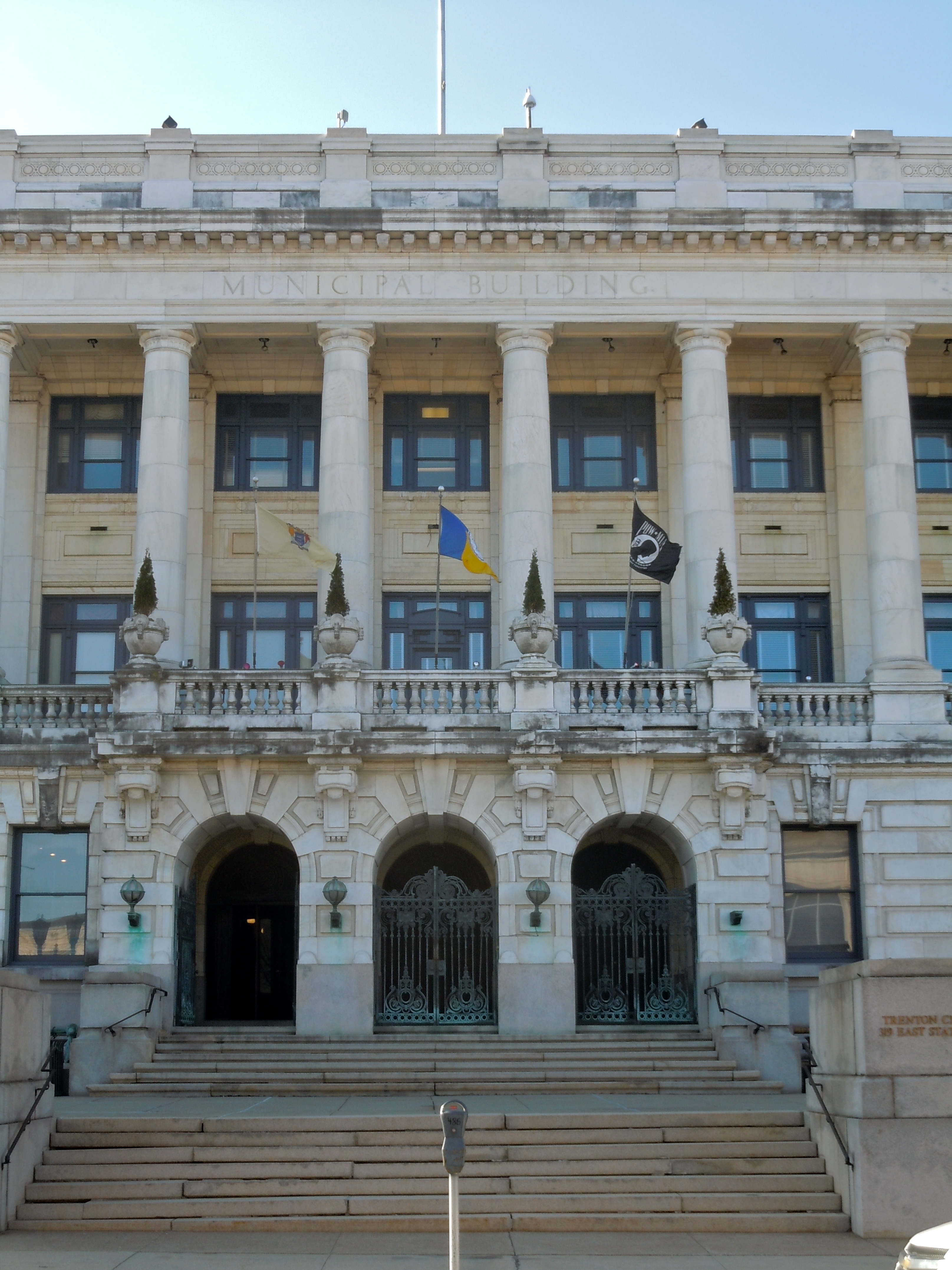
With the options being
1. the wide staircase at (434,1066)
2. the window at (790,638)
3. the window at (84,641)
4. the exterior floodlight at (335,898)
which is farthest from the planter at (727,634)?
the window at (84,641)

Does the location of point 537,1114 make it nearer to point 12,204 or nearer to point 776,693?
point 776,693

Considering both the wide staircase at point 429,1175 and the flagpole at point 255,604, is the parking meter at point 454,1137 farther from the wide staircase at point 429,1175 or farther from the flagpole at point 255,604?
the flagpole at point 255,604

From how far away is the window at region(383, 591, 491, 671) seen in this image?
3706 cm

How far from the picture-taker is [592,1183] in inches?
792

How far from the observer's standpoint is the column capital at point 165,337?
3534cm

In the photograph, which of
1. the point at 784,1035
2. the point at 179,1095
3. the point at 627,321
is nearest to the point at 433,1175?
the point at 179,1095

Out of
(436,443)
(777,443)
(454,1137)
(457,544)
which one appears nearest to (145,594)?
(457,544)

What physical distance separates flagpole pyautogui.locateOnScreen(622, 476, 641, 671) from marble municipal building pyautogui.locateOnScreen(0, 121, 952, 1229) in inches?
8.0

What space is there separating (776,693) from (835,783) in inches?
86.9

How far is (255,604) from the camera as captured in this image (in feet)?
108

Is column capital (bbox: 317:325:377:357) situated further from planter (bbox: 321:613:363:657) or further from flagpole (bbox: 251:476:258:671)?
planter (bbox: 321:613:363:657)

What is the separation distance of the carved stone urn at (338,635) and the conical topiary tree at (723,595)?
7.17 metres

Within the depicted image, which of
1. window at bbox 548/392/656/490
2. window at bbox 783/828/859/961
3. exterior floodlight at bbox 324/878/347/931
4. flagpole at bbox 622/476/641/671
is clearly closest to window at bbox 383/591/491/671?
flagpole at bbox 622/476/641/671

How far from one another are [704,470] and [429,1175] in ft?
60.7
